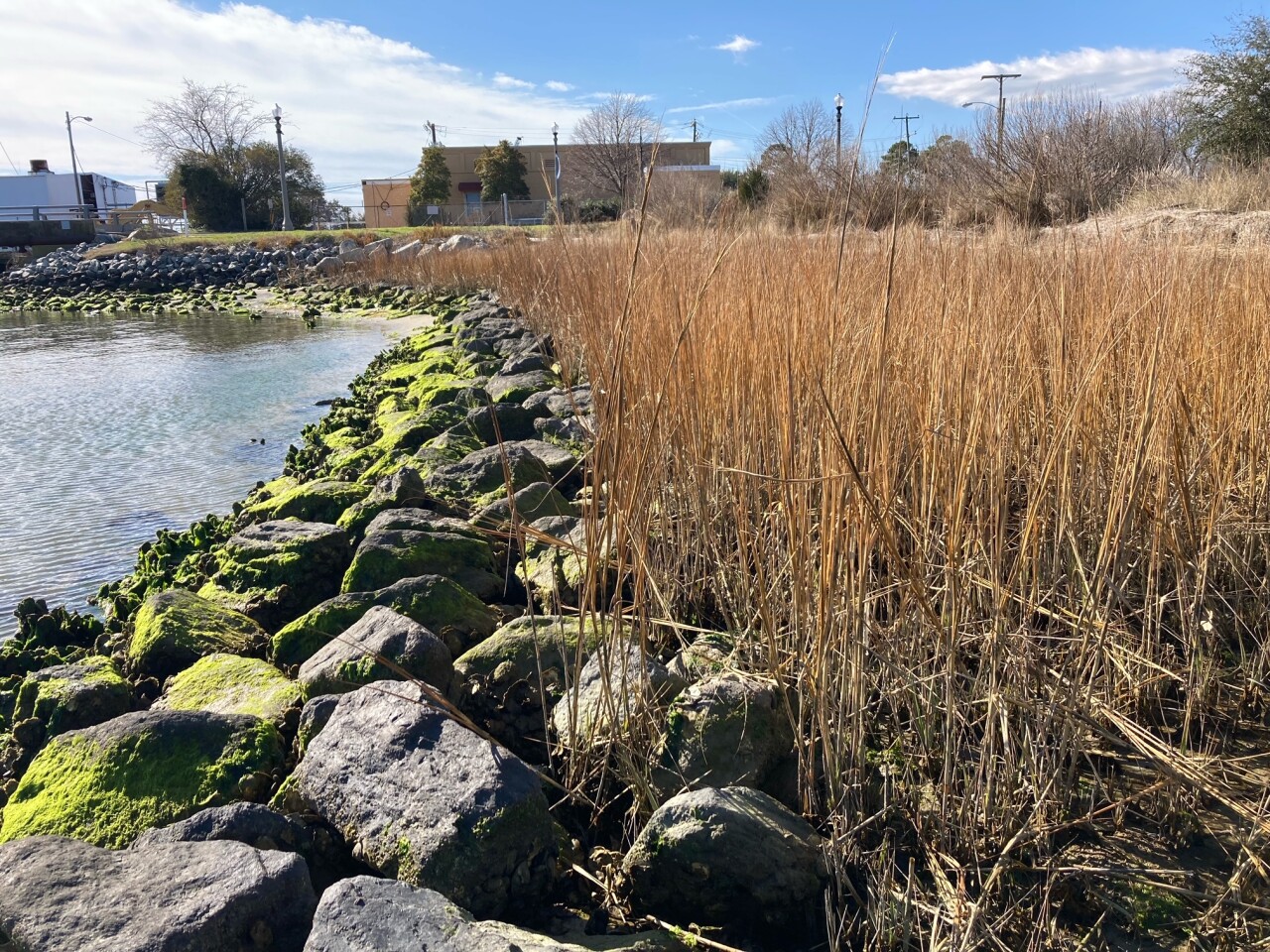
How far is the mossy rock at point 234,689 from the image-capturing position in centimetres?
248

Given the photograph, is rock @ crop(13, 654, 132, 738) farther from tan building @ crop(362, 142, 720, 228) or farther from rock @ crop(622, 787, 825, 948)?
tan building @ crop(362, 142, 720, 228)

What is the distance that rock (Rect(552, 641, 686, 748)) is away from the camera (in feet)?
6.59

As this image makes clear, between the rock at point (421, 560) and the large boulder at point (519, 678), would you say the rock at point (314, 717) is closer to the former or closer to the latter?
the large boulder at point (519, 678)

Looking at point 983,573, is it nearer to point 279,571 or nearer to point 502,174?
point 279,571

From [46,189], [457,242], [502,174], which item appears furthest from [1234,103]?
[46,189]

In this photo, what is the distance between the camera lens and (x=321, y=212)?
38688 mm

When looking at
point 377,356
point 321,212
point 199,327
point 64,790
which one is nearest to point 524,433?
point 64,790

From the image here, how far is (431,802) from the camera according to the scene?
1.83m

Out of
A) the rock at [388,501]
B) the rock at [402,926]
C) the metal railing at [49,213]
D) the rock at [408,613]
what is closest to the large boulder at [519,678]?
the rock at [408,613]

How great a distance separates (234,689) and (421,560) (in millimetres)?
893

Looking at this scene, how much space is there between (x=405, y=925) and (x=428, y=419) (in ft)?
14.8

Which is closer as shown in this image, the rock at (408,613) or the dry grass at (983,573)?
the dry grass at (983,573)

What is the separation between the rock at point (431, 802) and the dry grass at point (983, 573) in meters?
0.32

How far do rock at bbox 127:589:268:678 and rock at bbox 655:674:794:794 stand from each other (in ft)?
5.54
